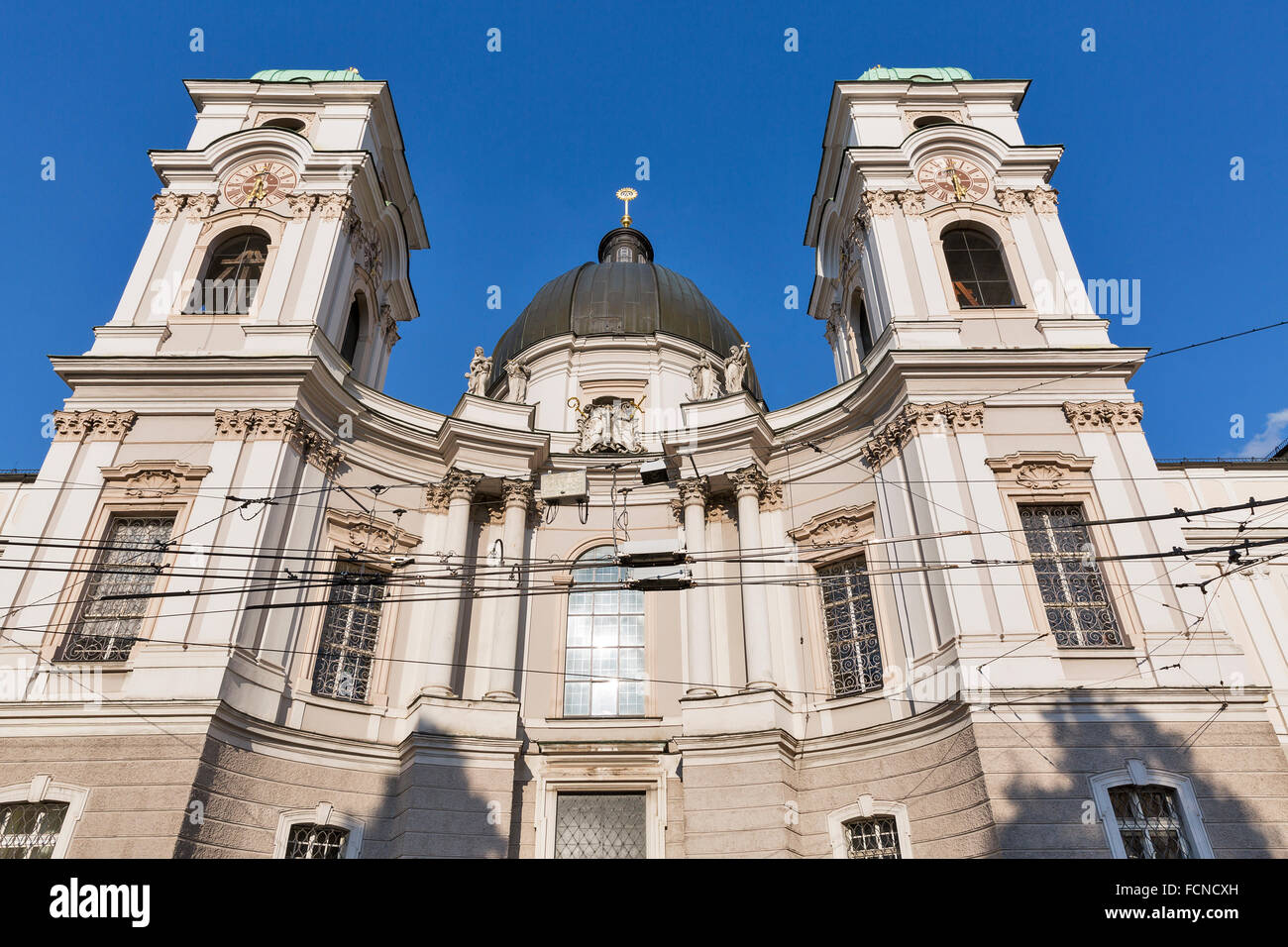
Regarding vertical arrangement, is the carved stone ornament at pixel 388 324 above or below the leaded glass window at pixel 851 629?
above

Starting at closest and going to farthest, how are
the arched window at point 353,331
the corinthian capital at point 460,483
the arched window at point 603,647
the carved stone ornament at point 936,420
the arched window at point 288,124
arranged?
the carved stone ornament at point 936,420 → the arched window at point 603,647 → the corinthian capital at point 460,483 → the arched window at point 353,331 → the arched window at point 288,124

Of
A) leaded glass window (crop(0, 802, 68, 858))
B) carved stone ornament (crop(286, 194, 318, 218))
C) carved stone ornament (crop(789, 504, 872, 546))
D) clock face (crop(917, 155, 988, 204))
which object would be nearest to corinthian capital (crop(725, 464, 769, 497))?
carved stone ornament (crop(789, 504, 872, 546))

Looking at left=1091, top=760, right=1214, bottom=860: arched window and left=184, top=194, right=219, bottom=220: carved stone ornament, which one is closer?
left=1091, top=760, right=1214, bottom=860: arched window

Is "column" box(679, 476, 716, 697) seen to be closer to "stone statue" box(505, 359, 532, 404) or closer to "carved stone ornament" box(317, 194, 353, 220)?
"stone statue" box(505, 359, 532, 404)

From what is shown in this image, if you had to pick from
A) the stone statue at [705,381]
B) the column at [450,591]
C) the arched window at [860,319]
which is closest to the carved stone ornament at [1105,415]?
the arched window at [860,319]

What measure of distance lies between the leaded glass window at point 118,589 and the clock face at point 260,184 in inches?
362

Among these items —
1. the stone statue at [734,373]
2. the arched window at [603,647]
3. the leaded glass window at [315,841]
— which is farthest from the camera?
the stone statue at [734,373]

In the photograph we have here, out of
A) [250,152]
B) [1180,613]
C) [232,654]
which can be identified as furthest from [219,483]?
[1180,613]

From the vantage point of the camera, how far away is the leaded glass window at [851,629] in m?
17.4

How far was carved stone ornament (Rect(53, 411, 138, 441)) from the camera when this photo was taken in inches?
691

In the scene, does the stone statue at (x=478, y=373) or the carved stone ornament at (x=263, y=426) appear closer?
the carved stone ornament at (x=263, y=426)

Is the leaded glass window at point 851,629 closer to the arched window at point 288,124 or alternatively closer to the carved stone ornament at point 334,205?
the carved stone ornament at point 334,205

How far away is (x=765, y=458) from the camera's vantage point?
20984 millimetres

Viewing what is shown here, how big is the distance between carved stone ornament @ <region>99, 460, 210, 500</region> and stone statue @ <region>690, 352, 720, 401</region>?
12.7 meters
